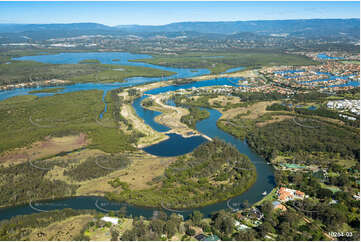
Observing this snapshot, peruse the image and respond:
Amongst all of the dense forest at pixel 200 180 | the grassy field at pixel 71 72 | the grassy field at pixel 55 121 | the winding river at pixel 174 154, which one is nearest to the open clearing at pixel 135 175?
Answer: the dense forest at pixel 200 180

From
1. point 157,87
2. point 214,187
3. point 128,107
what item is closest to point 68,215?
point 214,187

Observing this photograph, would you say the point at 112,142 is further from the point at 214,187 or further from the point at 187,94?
the point at 187,94

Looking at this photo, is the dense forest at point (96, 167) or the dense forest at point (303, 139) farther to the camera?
the dense forest at point (303, 139)

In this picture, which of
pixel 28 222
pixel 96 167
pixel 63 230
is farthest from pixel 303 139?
pixel 28 222

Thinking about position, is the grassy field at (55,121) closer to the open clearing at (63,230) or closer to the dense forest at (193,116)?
the dense forest at (193,116)

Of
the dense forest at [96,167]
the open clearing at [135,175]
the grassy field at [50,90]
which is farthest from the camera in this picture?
the grassy field at [50,90]
